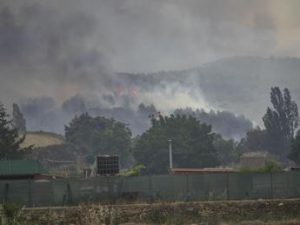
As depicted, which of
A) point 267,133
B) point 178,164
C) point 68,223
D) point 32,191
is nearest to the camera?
point 68,223

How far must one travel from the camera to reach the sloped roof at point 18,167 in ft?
204

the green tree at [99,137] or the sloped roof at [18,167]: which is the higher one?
the green tree at [99,137]

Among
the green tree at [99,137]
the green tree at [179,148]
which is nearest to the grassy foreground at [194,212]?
the green tree at [179,148]

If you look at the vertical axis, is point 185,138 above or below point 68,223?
above

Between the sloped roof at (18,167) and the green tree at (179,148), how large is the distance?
185 feet

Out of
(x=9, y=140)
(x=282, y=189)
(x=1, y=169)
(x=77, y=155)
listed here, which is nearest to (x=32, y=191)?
(x=1, y=169)

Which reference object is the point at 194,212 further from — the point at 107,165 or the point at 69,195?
the point at 107,165

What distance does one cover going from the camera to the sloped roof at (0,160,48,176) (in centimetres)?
6203

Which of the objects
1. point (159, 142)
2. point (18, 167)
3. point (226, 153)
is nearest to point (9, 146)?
point (159, 142)

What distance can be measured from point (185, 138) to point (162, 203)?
279 ft

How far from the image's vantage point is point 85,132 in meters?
186

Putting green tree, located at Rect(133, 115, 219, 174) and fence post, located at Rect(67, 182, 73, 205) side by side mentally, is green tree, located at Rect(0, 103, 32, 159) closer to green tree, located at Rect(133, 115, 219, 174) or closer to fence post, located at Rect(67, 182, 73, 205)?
green tree, located at Rect(133, 115, 219, 174)

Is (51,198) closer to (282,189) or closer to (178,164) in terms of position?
(282,189)

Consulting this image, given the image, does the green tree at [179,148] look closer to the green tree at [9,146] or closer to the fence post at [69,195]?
the green tree at [9,146]
